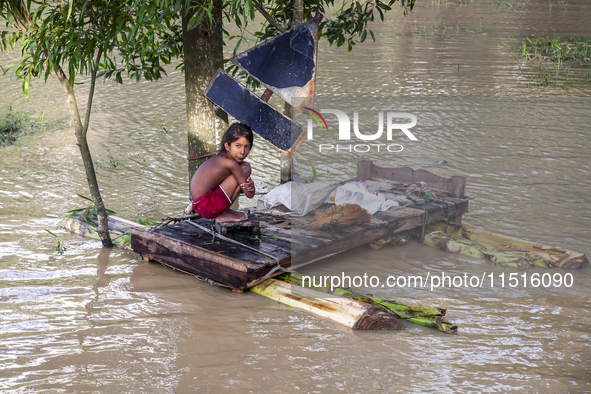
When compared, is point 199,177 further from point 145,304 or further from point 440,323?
point 440,323

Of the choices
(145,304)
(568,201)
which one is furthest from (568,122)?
(145,304)

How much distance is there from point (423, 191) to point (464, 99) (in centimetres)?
502

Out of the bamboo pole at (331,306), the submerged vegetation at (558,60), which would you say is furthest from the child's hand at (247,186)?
the submerged vegetation at (558,60)

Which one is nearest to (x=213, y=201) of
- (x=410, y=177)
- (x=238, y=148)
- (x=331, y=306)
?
(x=238, y=148)

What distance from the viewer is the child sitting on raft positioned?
14.2 feet

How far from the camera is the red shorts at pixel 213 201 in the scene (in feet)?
14.5

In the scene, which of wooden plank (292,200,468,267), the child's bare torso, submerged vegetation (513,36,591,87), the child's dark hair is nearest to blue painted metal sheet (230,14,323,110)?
the child's dark hair

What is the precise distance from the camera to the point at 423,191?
550 cm

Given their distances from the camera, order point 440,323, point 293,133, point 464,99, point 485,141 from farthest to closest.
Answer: point 464,99, point 485,141, point 293,133, point 440,323

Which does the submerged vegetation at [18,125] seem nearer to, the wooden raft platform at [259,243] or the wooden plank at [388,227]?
the wooden raft platform at [259,243]

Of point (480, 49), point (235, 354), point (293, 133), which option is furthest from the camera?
point (480, 49)

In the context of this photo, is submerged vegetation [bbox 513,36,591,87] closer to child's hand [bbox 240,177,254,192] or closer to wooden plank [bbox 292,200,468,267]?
wooden plank [bbox 292,200,468,267]

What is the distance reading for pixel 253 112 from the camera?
4.86 m

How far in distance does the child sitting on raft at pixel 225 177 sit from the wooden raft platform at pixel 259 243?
0.27m
